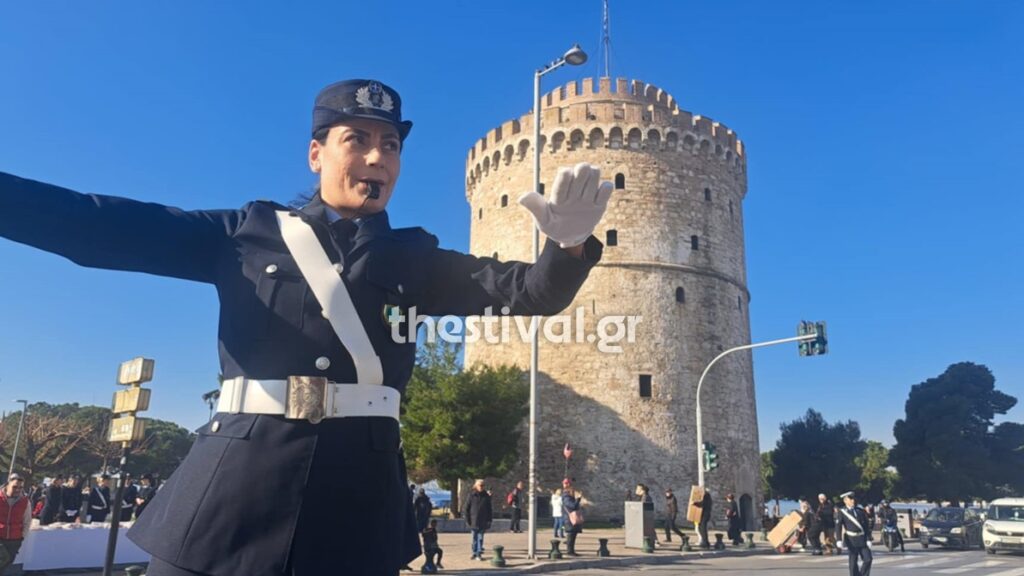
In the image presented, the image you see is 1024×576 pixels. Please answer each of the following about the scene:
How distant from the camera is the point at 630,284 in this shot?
31.7 meters

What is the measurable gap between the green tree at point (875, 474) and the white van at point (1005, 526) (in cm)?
3525

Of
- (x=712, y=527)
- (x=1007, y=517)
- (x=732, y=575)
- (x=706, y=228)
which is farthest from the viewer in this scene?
(x=706, y=228)

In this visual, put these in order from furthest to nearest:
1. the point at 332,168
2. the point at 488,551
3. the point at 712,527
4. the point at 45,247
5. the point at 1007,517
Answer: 1. the point at 712,527
2. the point at 1007,517
3. the point at 488,551
4. the point at 332,168
5. the point at 45,247

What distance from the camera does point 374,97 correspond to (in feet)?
8.16

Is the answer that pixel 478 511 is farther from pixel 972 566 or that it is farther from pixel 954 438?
pixel 954 438

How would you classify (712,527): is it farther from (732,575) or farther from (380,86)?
(380,86)

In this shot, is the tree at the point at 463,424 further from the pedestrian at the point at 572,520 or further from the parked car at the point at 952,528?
the parked car at the point at 952,528

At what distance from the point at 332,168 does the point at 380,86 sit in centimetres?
34

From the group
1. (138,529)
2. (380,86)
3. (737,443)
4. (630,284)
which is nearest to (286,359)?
(138,529)

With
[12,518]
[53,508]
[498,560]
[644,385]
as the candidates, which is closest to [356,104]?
[12,518]

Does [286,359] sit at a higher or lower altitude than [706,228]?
lower

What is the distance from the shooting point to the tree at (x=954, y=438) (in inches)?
1815

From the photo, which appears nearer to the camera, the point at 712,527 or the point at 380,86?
the point at 380,86

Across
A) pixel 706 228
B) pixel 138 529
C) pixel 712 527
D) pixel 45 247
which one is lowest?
pixel 712 527
